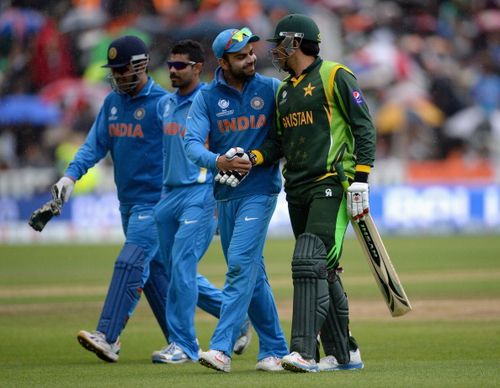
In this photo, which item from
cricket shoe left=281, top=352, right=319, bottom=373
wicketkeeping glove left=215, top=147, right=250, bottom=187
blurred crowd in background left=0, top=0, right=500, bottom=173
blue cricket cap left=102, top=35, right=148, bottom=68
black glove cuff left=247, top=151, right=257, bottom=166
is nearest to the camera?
cricket shoe left=281, top=352, right=319, bottom=373

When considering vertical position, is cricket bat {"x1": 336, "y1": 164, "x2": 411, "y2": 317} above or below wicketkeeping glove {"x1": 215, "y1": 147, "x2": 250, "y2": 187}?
below

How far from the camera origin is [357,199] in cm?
749

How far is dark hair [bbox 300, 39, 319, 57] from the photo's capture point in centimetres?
791

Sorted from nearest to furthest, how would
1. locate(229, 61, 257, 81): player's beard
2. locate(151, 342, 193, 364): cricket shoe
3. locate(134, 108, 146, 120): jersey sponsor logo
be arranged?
locate(229, 61, 257, 81): player's beard
locate(151, 342, 193, 364): cricket shoe
locate(134, 108, 146, 120): jersey sponsor logo

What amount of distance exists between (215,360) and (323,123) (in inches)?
66.8

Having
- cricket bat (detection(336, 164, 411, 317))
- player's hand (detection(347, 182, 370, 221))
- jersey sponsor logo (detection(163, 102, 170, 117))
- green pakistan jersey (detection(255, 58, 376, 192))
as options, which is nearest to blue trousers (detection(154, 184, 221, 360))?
jersey sponsor logo (detection(163, 102, 170, 117))

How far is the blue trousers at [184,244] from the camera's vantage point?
9.00m

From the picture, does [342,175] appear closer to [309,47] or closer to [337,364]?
[309,47]

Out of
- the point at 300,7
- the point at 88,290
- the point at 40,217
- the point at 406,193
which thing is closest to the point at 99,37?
the point at 300,7

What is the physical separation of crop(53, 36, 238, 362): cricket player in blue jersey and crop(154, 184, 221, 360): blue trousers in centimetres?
28

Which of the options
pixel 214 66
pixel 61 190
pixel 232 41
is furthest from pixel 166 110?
pixel 214 66

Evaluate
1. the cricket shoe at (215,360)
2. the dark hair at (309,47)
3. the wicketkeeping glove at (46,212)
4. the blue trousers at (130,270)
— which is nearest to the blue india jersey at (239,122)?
the dark hair at (309,47)

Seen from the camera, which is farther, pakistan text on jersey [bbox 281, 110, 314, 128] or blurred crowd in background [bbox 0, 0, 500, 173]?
blurred crowd in background [bbox 0, 0, 500, 173]

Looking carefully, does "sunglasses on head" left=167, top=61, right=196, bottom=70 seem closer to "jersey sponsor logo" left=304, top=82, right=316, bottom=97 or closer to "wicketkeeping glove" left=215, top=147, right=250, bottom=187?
"wicketkeeping glove" left=215, top=147, right=250, bottom=187
